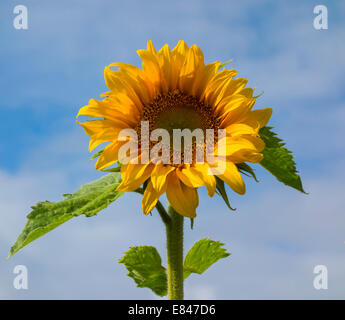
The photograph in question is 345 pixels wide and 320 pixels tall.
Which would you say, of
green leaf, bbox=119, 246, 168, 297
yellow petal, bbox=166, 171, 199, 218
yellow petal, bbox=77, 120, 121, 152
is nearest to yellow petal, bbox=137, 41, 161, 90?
yellow petal, bbox=77, 120, 121, 152

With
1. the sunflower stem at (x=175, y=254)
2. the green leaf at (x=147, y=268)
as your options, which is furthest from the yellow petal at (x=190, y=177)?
the green leaf at (x=147, y=268)

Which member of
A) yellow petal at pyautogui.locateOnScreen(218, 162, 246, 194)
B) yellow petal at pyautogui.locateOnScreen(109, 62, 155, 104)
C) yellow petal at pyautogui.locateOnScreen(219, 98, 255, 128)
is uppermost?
yellow petal at pyautogui.locateOnScreen(109, 62, 155, 104)

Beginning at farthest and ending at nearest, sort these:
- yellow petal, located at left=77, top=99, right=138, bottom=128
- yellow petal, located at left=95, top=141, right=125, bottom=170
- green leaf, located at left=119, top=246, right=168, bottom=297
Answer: green leaf, located at left=119, top=246, right=168, bottom=297 < yellow petal, located at left=77, top=99, right=138, bottom=128 < yellow petal, located at left=95, top=141, right=125, bottom=170

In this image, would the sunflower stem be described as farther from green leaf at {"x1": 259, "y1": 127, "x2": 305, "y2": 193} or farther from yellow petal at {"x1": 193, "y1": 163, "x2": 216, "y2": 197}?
green leaf at {"x1": 259, "y1": 127, "x2": 305, "y2": 193}

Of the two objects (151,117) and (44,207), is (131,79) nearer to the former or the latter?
(151,117)

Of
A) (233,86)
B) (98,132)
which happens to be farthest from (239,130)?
(98,132)

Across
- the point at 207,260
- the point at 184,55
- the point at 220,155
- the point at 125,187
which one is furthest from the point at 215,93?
the point at 207,260
